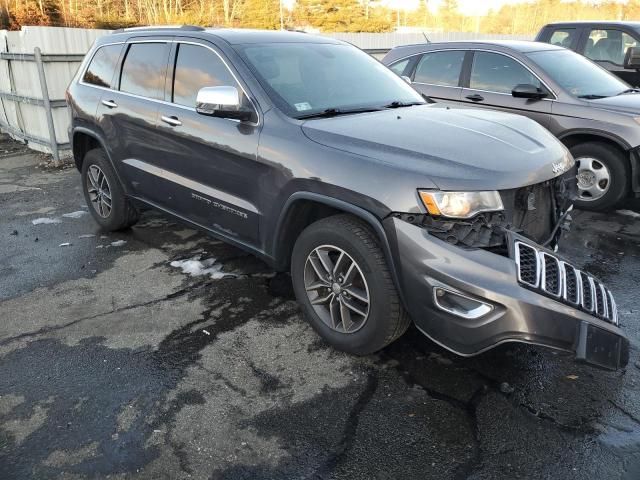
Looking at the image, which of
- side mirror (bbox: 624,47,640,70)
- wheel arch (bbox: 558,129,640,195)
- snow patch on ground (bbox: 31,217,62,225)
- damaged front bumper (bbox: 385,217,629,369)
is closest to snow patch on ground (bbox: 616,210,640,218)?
wheel arch (bbox: 558,129,640,195)

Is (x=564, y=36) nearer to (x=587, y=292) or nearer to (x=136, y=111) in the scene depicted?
(x=136, y=111)

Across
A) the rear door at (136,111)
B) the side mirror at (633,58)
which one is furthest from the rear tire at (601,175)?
the rear door at (136,111)

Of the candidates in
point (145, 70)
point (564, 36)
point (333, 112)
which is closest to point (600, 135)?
point (333, 112)

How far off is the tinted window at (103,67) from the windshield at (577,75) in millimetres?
4583

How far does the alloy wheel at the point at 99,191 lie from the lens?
17.4 feet

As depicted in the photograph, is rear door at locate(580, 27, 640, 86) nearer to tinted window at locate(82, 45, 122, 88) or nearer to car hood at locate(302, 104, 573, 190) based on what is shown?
car hood at locate(302, 104, 573, 190)

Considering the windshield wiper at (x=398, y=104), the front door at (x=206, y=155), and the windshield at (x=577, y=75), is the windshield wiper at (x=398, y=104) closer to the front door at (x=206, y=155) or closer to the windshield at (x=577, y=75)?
the front door at (x=206, y=155)

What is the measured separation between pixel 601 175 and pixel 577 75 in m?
1.31

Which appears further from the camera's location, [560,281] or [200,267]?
[200,267]

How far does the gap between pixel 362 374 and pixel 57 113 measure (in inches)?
320

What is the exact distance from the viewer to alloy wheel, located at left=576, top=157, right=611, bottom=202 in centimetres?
583

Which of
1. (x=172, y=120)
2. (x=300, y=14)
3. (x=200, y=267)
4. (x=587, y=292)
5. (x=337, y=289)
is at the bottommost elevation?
(x=200, y=267)

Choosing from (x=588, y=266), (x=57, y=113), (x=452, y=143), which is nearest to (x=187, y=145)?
(x=452, y=143)

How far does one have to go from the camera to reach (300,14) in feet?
Answer: 155
